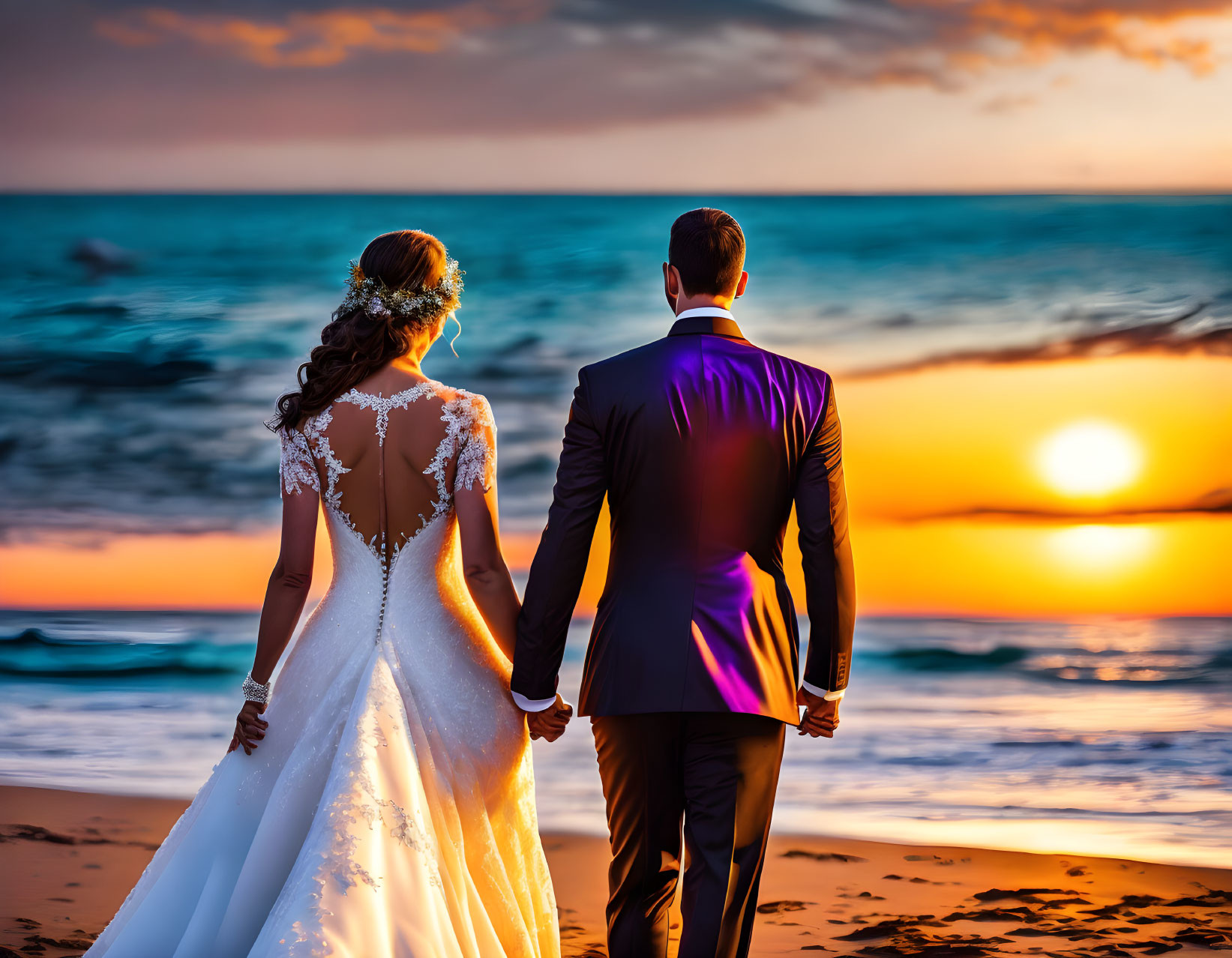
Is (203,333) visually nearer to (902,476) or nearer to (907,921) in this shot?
(902,476)

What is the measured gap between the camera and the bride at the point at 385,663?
2492mm

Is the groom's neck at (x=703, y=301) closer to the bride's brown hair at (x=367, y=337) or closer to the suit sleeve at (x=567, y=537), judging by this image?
the suit sleeve at (x=567, y=537)

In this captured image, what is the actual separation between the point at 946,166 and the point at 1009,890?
27.9 feet

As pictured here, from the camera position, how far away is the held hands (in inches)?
102

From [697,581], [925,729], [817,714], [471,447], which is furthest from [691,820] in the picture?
[925,729]

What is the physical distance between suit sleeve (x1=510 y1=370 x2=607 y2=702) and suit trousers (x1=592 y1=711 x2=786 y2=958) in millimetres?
212

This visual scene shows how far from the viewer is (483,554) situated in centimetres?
260

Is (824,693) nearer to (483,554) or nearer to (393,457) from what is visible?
(483,554)

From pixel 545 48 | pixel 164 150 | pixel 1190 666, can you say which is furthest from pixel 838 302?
pixel 164 150

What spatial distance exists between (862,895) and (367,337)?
2.51m

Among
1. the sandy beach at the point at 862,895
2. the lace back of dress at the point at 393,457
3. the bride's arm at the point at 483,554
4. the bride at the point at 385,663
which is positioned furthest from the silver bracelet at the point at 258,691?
the sandy beach at the point at 862,895

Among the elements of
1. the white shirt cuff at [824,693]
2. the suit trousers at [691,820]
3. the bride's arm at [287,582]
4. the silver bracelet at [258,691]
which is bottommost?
the suit trousers at [691,820]

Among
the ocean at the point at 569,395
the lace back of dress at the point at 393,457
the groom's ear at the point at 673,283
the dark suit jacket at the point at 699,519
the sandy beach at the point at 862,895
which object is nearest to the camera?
the dark suit jacket at the point at 699,519

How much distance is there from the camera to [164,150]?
10375 mm
